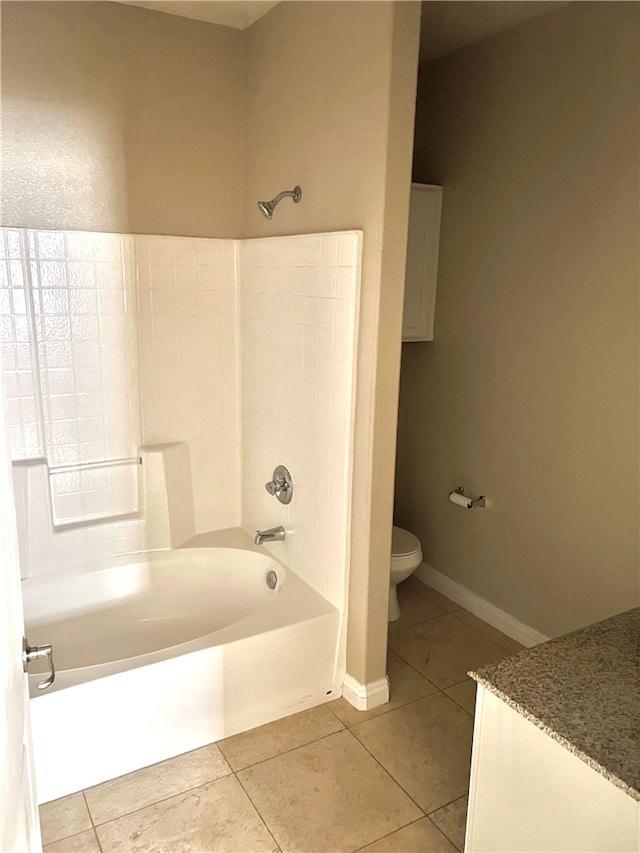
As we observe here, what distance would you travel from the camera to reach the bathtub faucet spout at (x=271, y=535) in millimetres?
2797

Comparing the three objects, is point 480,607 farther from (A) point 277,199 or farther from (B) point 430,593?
(A) point 277,199

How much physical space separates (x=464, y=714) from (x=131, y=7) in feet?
9.78

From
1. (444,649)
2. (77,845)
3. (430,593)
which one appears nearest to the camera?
(77,845)

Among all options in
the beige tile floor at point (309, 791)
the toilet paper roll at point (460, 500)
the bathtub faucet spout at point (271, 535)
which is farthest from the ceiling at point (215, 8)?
the beige tile floor at point (309, 791)

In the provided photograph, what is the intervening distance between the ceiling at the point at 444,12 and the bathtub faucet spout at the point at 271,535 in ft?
6.78

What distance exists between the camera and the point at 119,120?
8.62 ft

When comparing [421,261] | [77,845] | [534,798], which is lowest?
[77,845]

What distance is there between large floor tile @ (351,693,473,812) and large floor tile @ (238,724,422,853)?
0.05 meters

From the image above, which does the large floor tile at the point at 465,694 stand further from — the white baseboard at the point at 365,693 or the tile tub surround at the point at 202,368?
the tile tub surround at the point at 202,368

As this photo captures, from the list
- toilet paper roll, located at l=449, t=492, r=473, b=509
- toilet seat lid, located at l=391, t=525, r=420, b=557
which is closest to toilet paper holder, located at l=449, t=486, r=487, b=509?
toilet paper roll, located at l=449, t=492, r=473, b=509

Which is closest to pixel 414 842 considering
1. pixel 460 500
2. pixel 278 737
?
pixel 278 737

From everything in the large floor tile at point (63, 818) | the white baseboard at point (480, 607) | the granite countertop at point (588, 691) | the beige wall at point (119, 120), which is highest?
the beige wall at point (119, 120)

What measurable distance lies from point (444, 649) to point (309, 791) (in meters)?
1.00

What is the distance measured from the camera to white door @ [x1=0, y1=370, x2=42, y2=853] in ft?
3.45
